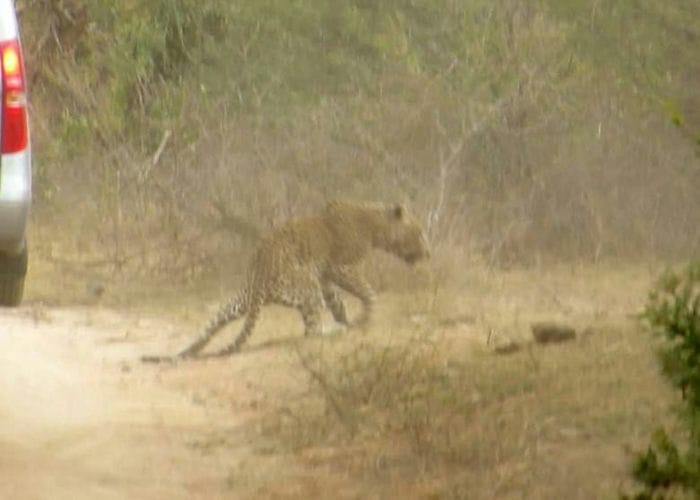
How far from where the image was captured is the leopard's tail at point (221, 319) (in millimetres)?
10078

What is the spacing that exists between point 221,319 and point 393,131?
2.95m

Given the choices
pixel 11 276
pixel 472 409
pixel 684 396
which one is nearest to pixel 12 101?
pixel 11 276

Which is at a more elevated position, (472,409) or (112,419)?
(472,409)

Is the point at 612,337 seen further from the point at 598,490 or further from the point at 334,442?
the point at 598,490

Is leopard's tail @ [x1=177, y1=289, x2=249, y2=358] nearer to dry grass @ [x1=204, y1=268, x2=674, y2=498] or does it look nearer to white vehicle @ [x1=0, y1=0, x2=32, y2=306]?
dry grass @ [x1=204, y1=268, x2=674, y2=498]

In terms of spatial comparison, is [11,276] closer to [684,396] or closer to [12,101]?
[12,101]

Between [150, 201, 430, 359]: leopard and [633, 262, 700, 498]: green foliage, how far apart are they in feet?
16.3

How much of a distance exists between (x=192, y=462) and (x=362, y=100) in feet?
21.0

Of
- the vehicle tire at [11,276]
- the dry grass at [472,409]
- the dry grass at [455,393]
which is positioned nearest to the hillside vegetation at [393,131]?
the dry grass at [455,393]

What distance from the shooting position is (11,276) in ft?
24.4

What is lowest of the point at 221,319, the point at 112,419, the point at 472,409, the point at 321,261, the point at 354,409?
the point at 221,319

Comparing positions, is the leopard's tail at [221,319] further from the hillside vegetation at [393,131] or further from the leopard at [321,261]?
the hillside vegetation at [393,131]

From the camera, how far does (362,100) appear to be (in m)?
13.4

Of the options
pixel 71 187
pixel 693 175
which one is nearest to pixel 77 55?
pixel 71 187
